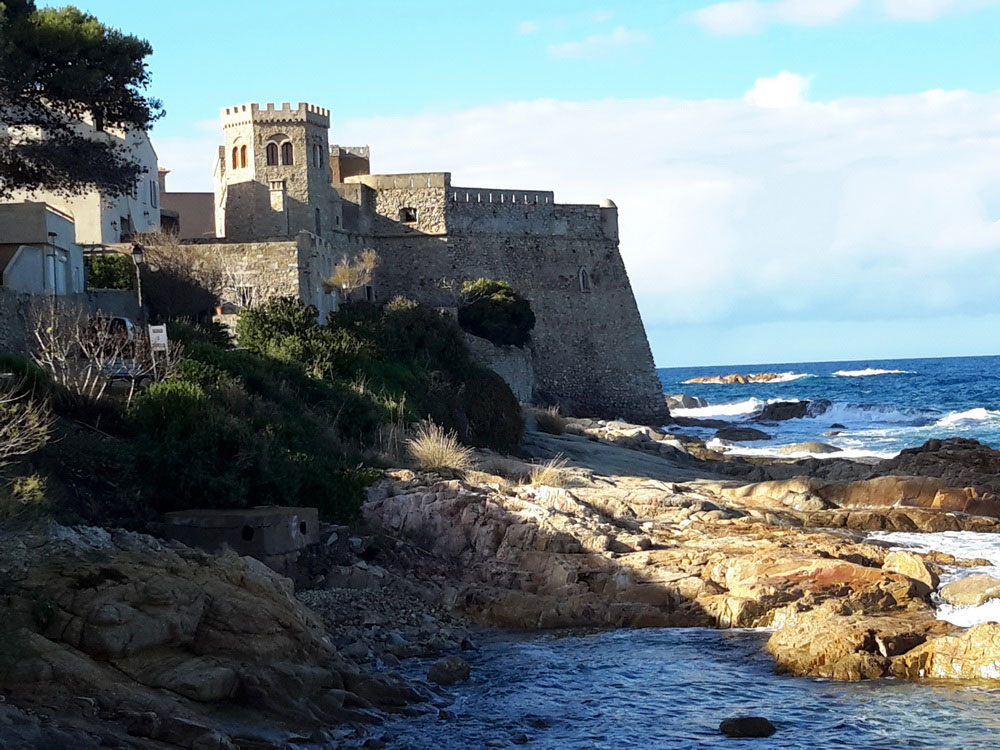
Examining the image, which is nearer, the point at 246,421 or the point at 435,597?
the point at 435,597

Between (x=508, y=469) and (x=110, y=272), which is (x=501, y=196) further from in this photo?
(x=508, y=469)

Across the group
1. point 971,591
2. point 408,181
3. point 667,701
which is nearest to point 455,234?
point 408,181

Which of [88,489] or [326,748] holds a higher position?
[88,489]

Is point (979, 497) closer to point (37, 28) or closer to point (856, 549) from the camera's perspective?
point (856, 549)

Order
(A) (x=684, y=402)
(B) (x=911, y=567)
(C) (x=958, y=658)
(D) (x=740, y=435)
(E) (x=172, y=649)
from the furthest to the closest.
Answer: (A) (x=684, y=402), (D) (x=740, y=435), (B) (x=911, y=567), (C) (x=958, y=658), (E) (x=172, y=649)

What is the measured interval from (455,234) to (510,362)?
22.0ft

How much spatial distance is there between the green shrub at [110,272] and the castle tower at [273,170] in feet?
34.0

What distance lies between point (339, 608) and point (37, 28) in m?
12.4

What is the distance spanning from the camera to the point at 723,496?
73.7ft

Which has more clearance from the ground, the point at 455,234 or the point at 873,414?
the point at 455,234

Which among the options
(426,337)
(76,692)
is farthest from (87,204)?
(76,692)

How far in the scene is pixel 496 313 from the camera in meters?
41.8

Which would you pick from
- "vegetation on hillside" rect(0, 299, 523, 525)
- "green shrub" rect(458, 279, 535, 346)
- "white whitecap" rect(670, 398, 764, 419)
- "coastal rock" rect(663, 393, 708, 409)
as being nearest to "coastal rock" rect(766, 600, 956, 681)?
"vegetation on hillside" rect(0, 299, 523, 525)

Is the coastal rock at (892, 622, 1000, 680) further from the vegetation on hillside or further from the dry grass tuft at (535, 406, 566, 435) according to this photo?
the dry grass tuft at (535, 406, 566, 435)
